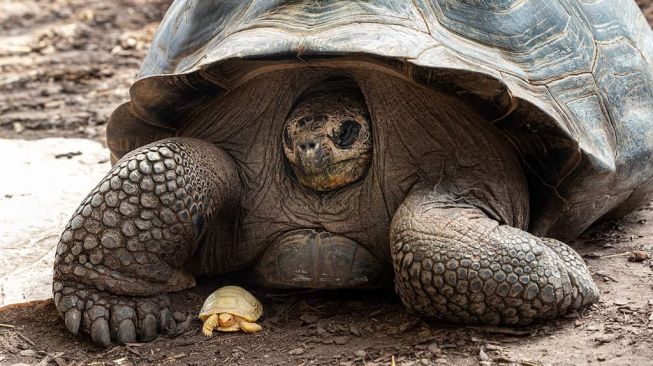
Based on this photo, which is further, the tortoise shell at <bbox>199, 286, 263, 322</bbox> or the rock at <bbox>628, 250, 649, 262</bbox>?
the rock at <bbox>628, 250, 649, 262</bbox>

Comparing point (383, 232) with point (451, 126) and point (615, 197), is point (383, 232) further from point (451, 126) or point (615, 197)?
point (615, 197)

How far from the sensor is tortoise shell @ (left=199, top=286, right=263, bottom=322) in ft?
11.8

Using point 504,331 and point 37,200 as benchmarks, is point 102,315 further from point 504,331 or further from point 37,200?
point 37,200

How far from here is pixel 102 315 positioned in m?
3.46

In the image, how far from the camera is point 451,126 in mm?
3594

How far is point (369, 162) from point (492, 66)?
0.59 metres

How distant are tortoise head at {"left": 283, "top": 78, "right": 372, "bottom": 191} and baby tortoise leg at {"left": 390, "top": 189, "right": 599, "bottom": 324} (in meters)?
0.37

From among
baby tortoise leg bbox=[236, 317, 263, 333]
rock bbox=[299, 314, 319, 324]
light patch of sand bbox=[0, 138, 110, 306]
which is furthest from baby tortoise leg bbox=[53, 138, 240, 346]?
rock bbox=[299, 314, 319, 324]

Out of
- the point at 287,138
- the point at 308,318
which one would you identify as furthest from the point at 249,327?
the point at 287,138

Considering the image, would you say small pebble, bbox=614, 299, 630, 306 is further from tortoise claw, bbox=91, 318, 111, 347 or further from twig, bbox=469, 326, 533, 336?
tortoise claw, bbox=91, 318, 111, 347

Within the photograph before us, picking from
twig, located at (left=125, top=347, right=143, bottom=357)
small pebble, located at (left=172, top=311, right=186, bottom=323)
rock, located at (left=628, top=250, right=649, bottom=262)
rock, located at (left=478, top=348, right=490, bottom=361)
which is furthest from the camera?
rock, located at (left=628, top=250, right=649, bottom=262)

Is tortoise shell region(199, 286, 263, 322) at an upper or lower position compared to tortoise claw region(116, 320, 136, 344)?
upper

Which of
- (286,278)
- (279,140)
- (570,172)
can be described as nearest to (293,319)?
(286,278)

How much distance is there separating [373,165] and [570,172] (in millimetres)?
744
